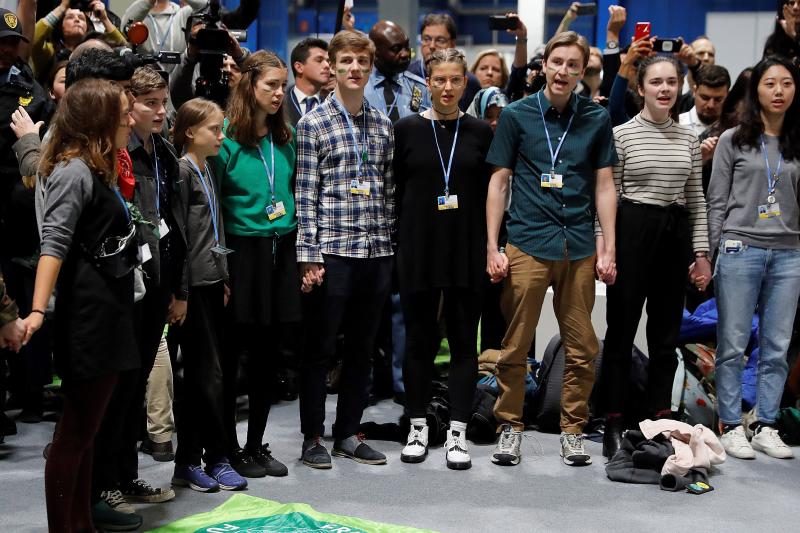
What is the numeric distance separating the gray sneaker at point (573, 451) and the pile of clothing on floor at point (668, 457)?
0.11 metres

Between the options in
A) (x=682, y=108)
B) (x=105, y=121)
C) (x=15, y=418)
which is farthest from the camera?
(x=682, y=108)

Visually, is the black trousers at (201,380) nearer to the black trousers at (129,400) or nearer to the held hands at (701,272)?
the black trousers at (129,400)

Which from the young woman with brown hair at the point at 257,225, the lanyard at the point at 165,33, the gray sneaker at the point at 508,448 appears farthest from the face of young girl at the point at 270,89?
the lanyard at the point at 165,33

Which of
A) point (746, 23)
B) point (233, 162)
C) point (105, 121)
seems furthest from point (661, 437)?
point (746, 23)

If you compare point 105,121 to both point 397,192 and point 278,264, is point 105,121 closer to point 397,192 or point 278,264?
point 278,264

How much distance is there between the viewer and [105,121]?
2.83m

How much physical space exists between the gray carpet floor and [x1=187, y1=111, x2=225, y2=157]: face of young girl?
4.03 feet

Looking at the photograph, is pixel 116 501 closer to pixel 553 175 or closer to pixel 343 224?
pixel 343 224

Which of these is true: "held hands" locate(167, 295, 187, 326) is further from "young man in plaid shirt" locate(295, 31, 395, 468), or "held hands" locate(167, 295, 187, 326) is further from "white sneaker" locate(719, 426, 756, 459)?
"white sneaker" locate(719, 426, 756, 459)

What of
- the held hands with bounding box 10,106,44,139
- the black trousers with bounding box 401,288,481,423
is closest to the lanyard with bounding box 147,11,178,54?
the held hands with bounding box 10,106,44,139

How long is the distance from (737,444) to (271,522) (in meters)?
2.11

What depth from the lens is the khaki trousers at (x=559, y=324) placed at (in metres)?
4.06

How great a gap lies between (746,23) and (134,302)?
677cm

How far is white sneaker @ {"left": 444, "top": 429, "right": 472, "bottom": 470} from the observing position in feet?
13.1
